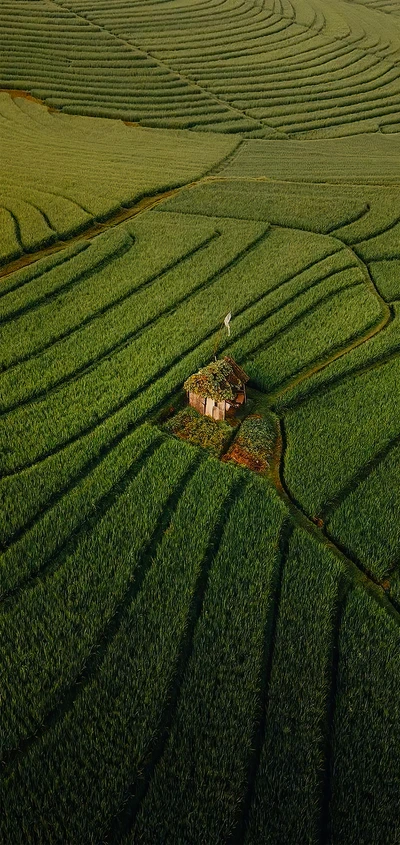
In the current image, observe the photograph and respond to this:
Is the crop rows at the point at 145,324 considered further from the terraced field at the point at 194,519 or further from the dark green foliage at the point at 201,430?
the dark green foliage at the point at 201,430

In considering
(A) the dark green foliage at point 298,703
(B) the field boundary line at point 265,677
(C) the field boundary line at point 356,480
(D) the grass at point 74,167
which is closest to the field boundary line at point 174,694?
(B) the field boundary line at point 265,677

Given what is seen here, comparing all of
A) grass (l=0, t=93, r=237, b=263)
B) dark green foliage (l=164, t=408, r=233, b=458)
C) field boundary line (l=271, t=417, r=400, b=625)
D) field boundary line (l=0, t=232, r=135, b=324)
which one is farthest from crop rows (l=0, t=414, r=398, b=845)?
grass (l=0, t=93, r=237, b=263)

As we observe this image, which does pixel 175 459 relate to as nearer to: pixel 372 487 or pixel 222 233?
pixel 372 487

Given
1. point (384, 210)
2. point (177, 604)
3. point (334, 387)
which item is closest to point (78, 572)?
point (177, 604)

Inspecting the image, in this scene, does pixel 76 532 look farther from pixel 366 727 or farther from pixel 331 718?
pixel 366 727

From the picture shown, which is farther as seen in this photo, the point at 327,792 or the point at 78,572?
the point at 78,572

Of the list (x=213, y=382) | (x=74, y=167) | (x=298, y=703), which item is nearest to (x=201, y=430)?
(x=213, y=382)

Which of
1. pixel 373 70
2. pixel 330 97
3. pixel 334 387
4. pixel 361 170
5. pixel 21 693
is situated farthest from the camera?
pixel 373 70
